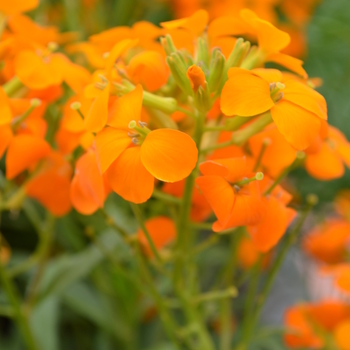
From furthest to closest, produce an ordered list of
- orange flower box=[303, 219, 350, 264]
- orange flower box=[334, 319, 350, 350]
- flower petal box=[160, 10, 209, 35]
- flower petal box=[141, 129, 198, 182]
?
orange flower box=[303, 219, 350, 264] → orange flower box=[334, 319, 350, 350] → flower petal box=[160, 10, 209, 35] → flower petal box=[141, 129, 198, 182]

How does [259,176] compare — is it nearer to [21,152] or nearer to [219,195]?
[219,195]

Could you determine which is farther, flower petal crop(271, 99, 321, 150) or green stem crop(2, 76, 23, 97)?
green stem crop(2, 76, 23, 97)

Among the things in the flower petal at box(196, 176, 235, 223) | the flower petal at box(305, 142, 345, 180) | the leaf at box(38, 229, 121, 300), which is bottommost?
the leaf at box(38, 229, 121, 300)

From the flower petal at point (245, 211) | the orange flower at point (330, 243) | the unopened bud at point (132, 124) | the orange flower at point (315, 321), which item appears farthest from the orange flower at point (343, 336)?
the unopened bud at point (132, 124)

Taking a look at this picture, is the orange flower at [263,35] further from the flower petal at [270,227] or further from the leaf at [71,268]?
the leaf at [71,268]

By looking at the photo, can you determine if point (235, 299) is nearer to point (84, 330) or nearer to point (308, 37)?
point (84, 330)

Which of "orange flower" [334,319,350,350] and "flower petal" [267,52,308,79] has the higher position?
"flower petal" [267,52,308,79]

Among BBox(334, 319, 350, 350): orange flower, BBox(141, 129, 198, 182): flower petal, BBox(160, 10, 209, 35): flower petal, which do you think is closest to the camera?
BBox(141, 129, 198, 182): flower petal

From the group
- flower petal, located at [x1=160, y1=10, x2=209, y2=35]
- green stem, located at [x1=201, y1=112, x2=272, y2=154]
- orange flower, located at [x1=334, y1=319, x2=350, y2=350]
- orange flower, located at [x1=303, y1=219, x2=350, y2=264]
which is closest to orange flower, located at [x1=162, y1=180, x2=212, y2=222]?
green stem, located at [x1=201, y1=112, x2=272, y2=154]

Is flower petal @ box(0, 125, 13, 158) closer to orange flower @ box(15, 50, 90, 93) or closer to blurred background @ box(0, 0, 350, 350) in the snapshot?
orange flower @ box(15, 50, 90, 93)
